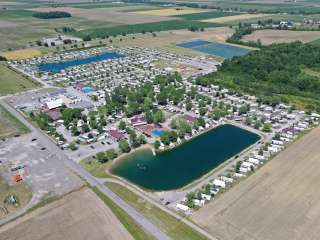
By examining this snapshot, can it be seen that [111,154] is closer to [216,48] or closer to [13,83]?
[13,83]

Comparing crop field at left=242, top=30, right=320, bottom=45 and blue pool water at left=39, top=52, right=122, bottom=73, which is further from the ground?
crop field at left=242, top=30, right=320, bottom=45

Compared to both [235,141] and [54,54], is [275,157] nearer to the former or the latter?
[235,141]

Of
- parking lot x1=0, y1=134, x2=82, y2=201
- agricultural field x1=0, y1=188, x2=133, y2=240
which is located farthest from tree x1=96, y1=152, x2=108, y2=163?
agricultural field x1=0, y1=188, x2=133, y2=240

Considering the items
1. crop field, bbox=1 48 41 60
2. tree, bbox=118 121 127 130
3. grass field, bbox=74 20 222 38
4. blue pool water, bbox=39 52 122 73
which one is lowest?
tree, bbox=118 121 127 130

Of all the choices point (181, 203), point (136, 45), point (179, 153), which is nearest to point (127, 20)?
point (136, 45)

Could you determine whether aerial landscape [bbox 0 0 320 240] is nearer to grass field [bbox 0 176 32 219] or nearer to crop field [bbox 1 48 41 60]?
grass field [bbox 0 176 32 219]

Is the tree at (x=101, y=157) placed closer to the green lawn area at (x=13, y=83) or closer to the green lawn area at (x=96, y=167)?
the green lawn area at (x=96, y=167)

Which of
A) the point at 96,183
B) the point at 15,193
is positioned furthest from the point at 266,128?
the point at 15,193
